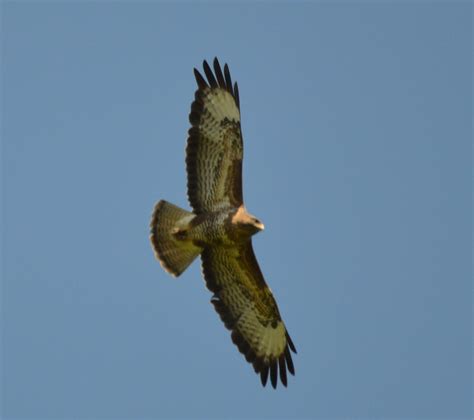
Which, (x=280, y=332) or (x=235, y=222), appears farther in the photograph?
(x=280, y=332)

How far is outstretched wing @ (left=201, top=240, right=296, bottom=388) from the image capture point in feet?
37.8

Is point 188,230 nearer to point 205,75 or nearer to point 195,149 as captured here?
point 195,149

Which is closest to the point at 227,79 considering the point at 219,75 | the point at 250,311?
the point at 219,75

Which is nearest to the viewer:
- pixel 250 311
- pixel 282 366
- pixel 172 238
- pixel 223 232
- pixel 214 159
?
pixel 223 232

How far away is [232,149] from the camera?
1115 cm

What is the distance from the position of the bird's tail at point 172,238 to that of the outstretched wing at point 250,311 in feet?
0.85

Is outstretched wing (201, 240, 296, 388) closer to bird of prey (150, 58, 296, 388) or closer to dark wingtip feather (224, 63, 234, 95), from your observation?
bird of prey (150, 58, 296, 388)

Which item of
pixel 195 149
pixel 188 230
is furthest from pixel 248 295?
pixel 195 149

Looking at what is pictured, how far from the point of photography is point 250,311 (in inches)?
463

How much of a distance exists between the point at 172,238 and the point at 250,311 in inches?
55.5

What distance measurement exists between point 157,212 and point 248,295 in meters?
1.58

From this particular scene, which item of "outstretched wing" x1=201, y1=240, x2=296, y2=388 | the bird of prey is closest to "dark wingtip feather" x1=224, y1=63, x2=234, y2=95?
the bird of prey

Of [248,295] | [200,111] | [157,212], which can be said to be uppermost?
[200,111]

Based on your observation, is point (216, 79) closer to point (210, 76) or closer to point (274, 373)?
point (210, 76)
